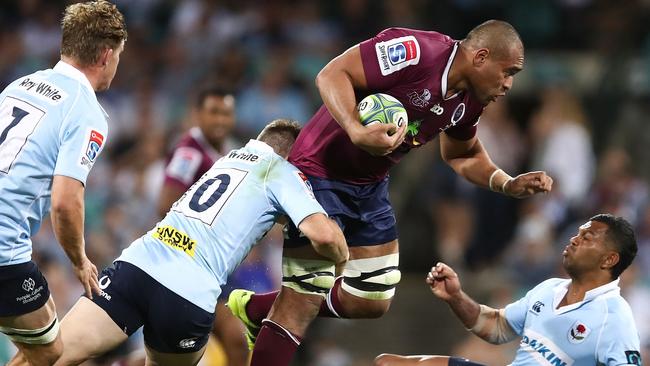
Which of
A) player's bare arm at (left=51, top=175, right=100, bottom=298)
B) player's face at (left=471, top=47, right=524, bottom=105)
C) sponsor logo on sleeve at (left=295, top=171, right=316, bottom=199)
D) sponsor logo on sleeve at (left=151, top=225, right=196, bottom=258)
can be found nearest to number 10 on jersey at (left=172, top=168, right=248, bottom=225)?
sponsor logo on sleeve at (left=151, top=225, right=196, bottom=258)

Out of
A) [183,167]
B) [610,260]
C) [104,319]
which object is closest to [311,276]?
[104,319]

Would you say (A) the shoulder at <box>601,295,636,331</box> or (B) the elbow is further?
(A) the shoulder at <box>601,295,636,331</box>

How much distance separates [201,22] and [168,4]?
0.85 metres

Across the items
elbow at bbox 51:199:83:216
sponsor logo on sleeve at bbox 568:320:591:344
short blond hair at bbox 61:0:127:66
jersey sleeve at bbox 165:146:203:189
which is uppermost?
short blond hair at bbox 61:0:127:66

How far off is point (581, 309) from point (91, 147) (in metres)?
2.75

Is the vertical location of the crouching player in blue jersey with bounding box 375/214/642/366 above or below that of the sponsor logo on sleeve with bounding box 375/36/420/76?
below

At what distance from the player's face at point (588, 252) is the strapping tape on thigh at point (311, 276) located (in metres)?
1.32

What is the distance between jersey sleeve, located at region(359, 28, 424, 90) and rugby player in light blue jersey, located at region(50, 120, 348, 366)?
680 mm

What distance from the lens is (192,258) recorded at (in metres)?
6.08

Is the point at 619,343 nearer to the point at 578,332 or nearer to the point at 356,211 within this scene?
the point at 578,332

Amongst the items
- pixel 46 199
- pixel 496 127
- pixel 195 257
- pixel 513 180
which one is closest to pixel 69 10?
pixel 46 199

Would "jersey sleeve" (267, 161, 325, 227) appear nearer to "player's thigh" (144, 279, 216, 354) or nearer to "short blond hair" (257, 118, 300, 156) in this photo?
"short blond hair" (257, 118, 300, 156)

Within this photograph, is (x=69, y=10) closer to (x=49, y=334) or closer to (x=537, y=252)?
(x=49, y=334)

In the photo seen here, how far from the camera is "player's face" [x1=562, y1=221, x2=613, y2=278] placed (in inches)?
250
